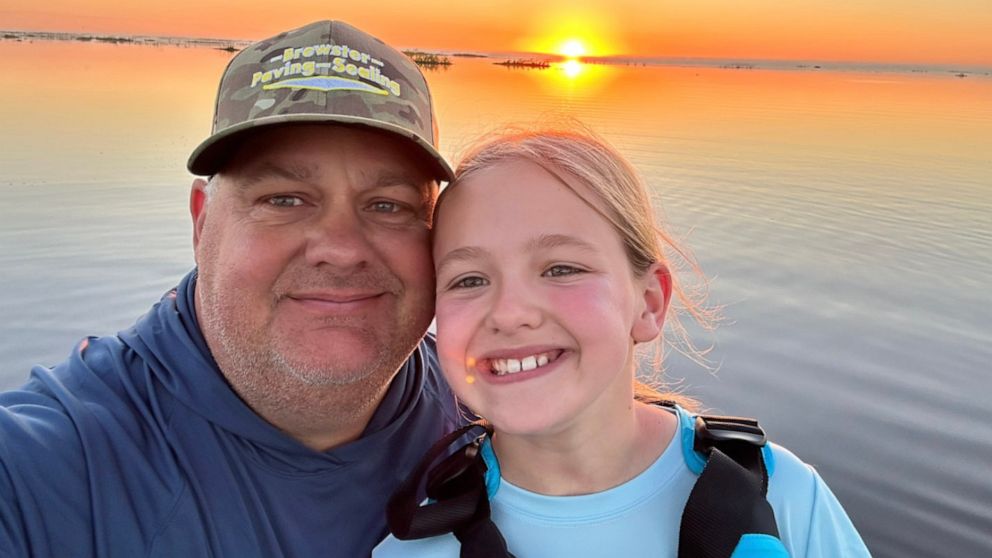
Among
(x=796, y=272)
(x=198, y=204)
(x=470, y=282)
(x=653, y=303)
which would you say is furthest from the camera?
(x=796, y=272)

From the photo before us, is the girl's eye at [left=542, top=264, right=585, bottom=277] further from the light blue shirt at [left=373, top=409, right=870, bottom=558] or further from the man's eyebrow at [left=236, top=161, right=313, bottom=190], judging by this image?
the man's eyebrow at [left=236, top=161, right=313, bottom=190]

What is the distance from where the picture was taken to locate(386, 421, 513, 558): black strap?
2133 mm

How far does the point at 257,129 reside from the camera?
231cm

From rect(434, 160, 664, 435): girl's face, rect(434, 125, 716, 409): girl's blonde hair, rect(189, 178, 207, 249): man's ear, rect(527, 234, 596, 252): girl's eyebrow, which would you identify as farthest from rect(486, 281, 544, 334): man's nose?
rect(189, 178, 207, 249): man's ear

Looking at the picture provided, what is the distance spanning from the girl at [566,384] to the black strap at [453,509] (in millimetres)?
16

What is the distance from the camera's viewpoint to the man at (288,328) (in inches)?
82.4

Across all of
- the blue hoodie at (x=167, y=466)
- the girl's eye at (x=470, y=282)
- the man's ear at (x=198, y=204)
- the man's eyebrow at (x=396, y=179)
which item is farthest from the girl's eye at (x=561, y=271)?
the man's ear at (x=198, y=204)

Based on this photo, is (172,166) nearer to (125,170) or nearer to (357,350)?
(125,170)

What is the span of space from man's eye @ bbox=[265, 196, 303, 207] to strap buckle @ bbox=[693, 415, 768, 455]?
1.59 metres

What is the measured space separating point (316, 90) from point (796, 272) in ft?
26.3

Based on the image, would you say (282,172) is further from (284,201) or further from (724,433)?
(724,433)

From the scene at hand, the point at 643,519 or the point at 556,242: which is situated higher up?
the point at 556,242

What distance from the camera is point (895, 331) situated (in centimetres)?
736

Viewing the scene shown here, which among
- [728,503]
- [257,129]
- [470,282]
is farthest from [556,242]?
[257,129]
